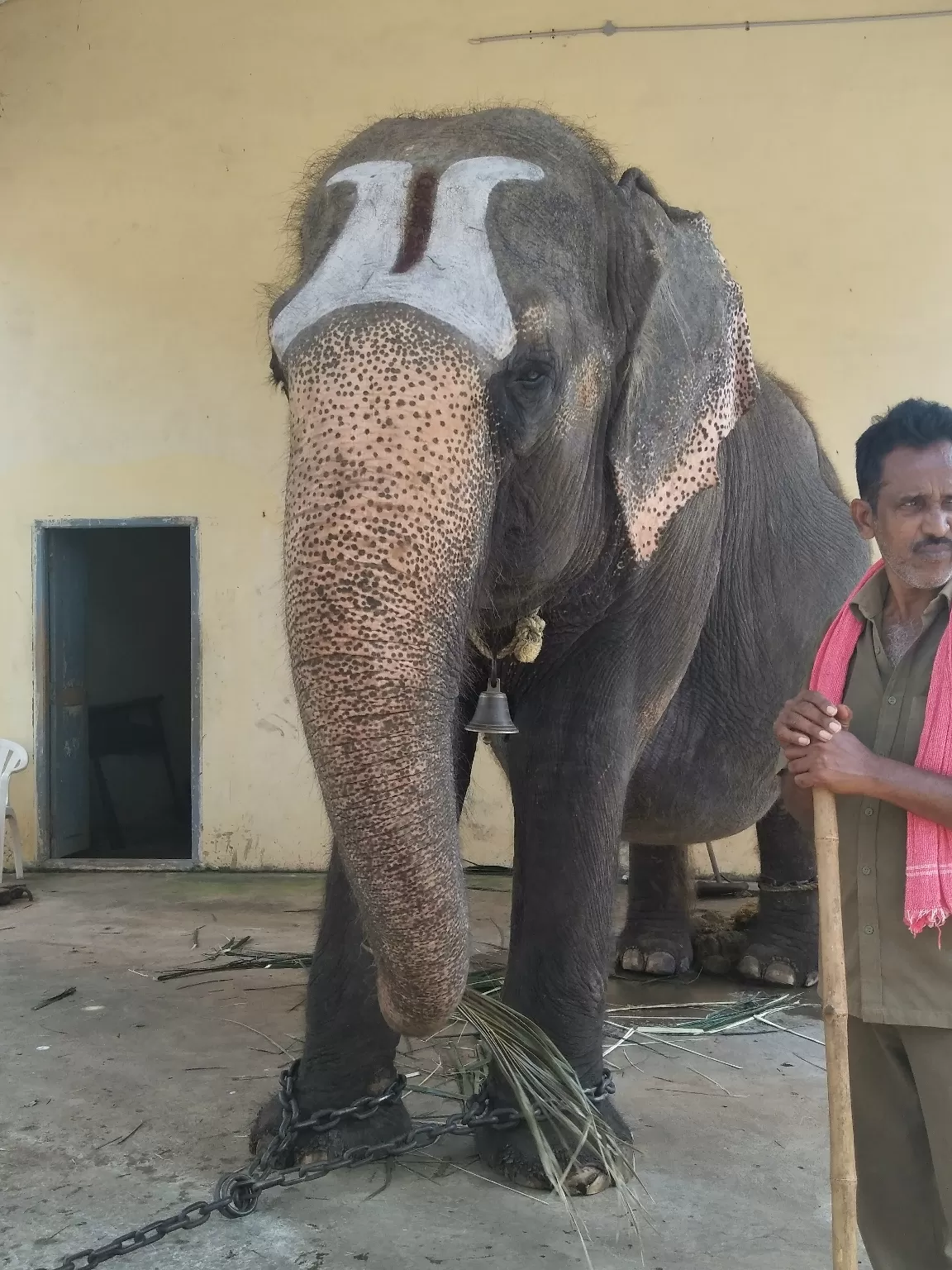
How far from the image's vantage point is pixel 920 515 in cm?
165

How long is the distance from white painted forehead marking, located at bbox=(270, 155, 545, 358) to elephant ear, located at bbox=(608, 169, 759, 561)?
14.3 inches

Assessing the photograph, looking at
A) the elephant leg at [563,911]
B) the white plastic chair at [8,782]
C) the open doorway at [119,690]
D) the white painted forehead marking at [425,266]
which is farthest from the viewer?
the open doorway at [119,690]

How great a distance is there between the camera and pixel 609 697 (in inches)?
101

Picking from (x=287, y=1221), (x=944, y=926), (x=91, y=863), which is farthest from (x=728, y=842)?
(x=944, y=926)

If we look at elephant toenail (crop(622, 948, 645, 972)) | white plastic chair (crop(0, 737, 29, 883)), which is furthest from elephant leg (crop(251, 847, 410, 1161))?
white plastic chair (crop(0, 737, 29, 883))

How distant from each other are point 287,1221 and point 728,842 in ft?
13.6

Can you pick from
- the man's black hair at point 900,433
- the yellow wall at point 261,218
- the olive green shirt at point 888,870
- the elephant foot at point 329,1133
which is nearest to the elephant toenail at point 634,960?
the elephant foot at point 329,1133

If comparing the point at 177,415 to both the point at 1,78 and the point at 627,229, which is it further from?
the point at 627,229

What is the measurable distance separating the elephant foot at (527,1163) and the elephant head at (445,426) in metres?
0.74

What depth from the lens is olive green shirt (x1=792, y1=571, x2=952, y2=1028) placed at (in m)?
1.61

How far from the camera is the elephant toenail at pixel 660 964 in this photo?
4.17 meters

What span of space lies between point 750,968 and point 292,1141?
6.99ft

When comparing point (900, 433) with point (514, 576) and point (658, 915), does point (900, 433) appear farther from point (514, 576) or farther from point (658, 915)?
point (658, 915)

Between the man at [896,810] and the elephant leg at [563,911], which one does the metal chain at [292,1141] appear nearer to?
the elephant leg at [563,911]
